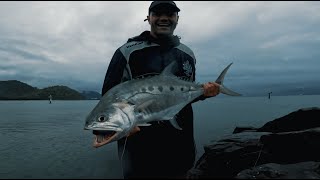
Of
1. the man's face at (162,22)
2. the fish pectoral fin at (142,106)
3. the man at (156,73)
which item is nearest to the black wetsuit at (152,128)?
the man at (156,73)

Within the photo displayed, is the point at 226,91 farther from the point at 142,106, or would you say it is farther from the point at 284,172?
the point at 284,172

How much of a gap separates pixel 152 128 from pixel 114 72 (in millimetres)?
1241

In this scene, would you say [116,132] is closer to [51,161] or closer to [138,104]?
[138,104]

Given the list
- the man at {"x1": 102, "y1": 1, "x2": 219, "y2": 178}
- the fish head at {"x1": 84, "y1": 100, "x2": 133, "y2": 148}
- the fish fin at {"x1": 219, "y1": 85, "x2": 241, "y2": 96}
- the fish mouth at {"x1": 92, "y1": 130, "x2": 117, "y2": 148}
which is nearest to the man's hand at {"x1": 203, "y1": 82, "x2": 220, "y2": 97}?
the man at {"x1": 102, "y1": 1, "x2": 219, "y2": 178}

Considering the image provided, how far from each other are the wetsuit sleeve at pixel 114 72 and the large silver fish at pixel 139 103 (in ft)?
1.79

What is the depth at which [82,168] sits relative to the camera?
87.1ft

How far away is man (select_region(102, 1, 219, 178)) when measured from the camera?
5988 millimetres

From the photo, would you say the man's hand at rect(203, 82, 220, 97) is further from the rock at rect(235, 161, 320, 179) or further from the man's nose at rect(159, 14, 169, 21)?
the rock at rect(235, 161, 320, 179)

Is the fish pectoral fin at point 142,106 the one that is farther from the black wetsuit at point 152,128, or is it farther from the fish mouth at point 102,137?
the black wetsuit at point 152,128

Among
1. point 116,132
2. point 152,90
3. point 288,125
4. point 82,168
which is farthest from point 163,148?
point 82,168

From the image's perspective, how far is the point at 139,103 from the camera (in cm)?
512

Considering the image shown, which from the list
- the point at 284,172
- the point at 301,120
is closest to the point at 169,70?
the point at 284,172

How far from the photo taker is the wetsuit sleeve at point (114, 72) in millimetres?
5859

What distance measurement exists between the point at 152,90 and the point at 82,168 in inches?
900
